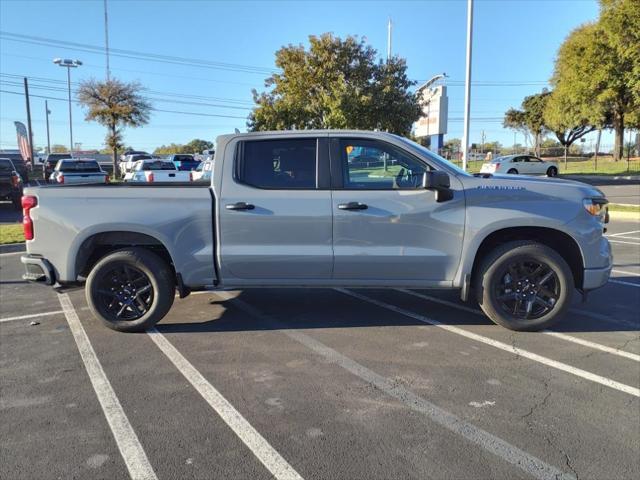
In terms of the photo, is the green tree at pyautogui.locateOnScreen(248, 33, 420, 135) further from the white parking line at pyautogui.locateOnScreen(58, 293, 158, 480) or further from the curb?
the white parking line at pyautogui.locateOnScreen(58, 293, 158, 480)

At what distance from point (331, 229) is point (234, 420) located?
2.08 meters

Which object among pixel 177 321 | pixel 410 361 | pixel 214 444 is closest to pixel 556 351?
pixel 410 361

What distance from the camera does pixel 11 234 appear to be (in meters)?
11.3

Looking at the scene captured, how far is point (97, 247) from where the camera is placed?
529cm

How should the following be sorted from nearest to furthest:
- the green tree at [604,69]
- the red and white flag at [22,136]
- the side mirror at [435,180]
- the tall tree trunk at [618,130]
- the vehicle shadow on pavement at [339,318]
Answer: the side mirror at [435,180], the vehicle shadow on pavement at [339,318], the red and white flag at [22,136], the green tree at [604,69], the tall tree trunk at [618,130]

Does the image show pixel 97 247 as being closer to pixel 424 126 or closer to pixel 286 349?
pixel 286 349

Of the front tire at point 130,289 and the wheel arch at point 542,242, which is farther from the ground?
the wheel arch at point 542,242

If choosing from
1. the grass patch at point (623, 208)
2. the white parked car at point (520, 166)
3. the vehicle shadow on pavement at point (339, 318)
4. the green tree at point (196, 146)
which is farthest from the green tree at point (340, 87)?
the green tree at point (196, 146)

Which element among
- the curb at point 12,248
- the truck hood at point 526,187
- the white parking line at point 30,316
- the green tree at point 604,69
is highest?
the green tree at point 604,69

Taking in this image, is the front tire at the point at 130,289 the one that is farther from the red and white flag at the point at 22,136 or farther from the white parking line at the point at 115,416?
the red and white flag at the point at 22,136

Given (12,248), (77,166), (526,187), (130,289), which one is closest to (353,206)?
(526,187)

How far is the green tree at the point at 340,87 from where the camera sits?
30172 millimetres

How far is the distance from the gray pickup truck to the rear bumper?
1cm

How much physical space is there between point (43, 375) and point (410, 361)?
2.98 m
